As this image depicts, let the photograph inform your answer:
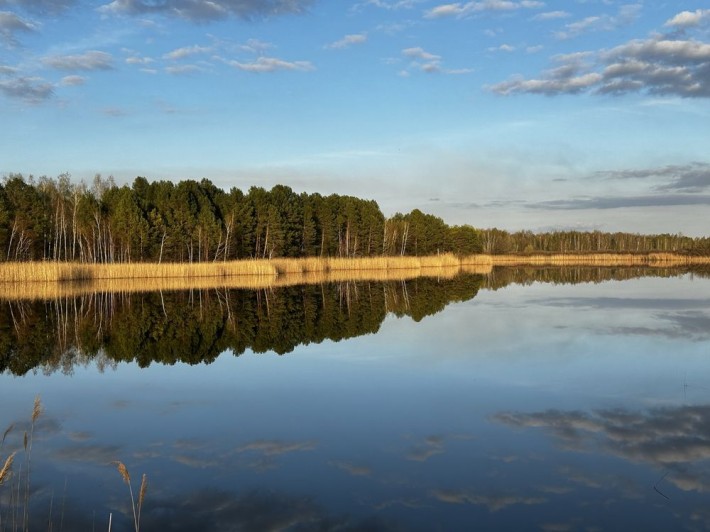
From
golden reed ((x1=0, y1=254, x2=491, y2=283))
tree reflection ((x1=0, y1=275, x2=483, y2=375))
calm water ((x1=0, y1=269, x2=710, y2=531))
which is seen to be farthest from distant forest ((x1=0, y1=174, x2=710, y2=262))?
calm water ((x1=0, y1=269, x2=710, y2=531))

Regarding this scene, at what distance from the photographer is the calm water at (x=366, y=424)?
4.95 meters

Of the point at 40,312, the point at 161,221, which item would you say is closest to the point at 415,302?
the point at 40,312

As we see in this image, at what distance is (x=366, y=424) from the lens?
24.2 ft

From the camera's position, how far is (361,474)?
5.67 metres

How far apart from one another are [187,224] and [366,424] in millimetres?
42868

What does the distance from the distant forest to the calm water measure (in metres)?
30.0

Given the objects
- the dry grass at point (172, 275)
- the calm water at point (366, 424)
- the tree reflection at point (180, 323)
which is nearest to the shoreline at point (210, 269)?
the dry grass at point (172, 275)

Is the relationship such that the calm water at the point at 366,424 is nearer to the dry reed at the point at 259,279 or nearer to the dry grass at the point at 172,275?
the dry reed at the point at 259,279

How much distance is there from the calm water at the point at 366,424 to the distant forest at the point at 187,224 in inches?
1179

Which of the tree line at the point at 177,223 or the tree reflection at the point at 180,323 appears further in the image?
the tree line at the point at 177,223

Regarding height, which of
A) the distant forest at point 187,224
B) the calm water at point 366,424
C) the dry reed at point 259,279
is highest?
the distant forest at point 187,224

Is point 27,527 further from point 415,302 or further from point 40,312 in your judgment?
point 415,302

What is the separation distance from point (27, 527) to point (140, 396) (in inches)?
178

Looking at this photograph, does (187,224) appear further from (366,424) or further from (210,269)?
(366,424)
